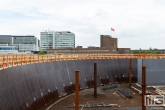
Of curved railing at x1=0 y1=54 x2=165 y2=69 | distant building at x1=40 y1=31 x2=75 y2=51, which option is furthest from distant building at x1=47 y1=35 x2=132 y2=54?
distant building at x1=40 y1=31 x2=75 y2=51

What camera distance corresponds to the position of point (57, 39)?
187250 millimetres

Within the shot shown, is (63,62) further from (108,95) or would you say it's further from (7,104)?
(7,104)

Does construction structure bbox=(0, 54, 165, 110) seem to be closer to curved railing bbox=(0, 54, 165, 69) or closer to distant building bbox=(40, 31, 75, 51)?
curved railing bbox=(0, 54, 165, 69)

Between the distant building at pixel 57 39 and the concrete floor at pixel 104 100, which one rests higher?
the distant building at pixel 57 39

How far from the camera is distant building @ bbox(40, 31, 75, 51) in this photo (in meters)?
186

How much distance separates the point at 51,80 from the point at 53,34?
532 feet

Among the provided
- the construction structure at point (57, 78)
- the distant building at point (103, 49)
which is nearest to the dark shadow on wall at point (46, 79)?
the construction structure at point (57, 78)

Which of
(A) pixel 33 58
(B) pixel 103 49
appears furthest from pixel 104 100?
(B) pixel 103 49

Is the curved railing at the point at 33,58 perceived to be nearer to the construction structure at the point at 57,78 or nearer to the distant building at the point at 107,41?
the construction structure at the point at 57,78

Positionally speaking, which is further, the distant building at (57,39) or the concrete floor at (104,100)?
the distant building at (57,39)

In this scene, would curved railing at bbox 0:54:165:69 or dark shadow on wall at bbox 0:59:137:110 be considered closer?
dark shadow on wall at bbox 0:59:137:110

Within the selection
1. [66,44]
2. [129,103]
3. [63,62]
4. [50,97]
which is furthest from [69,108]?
[66,44]

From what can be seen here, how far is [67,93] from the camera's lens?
3191cm

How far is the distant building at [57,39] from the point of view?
609ft
